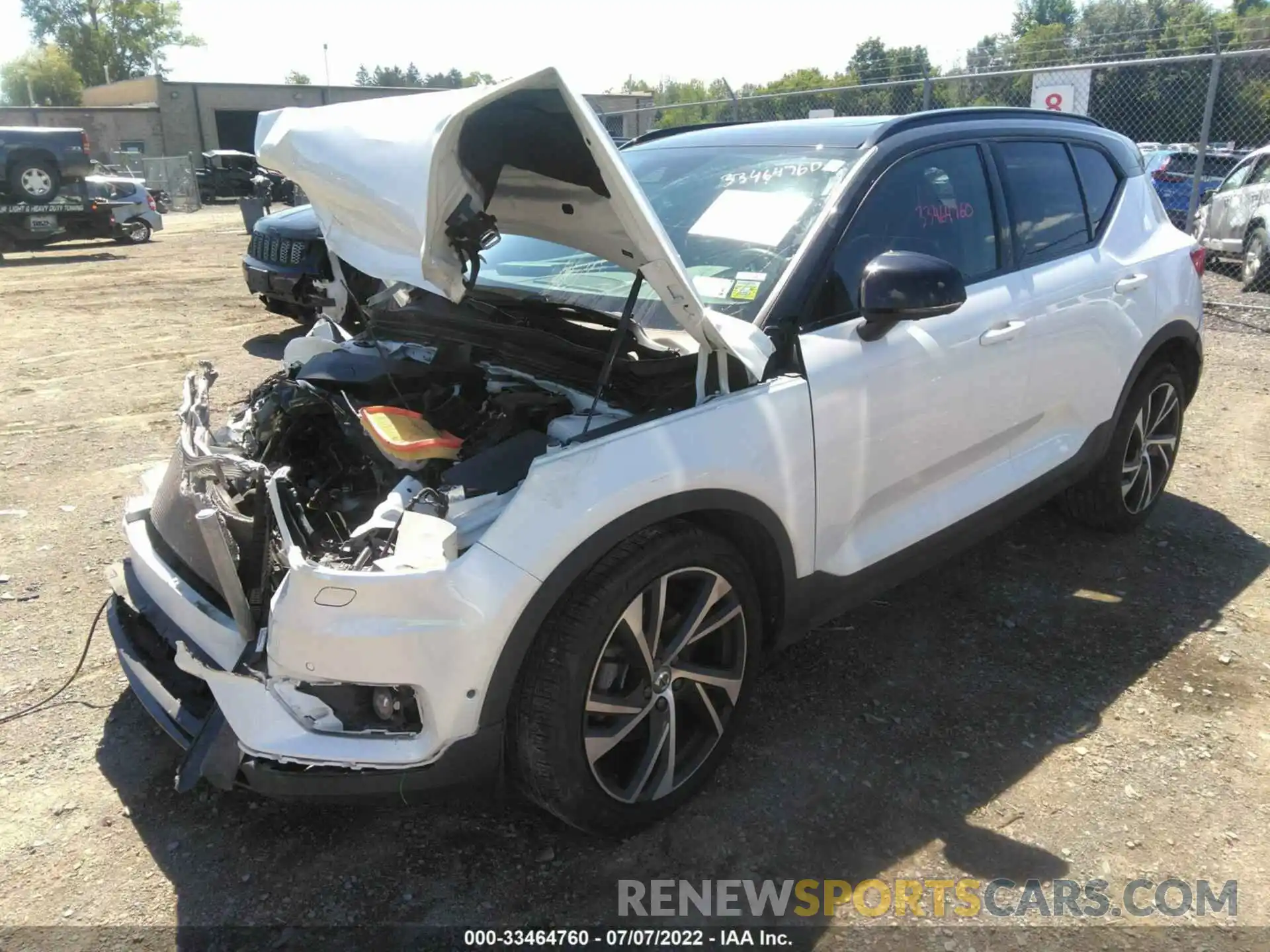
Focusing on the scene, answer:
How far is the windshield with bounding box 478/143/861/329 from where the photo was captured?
9.49 ft

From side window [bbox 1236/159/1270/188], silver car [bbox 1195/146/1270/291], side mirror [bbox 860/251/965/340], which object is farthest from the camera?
side window [bbox 1236/159/1270/188]

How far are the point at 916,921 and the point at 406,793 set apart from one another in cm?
130

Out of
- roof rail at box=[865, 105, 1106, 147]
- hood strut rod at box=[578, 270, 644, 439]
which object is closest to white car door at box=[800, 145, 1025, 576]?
roof rail at box=[865, 105, 1106, 147]

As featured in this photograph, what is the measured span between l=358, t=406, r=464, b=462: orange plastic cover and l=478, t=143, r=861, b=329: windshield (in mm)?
701

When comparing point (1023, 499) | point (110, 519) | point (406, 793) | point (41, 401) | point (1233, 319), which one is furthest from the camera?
point (1233, 319)

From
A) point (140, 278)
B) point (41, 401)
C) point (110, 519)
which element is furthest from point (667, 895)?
point (140, 278)

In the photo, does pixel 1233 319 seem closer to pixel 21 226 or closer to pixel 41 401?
pixel 41 401

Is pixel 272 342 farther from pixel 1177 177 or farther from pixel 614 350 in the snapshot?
pixel 1177 177

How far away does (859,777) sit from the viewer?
9.34 feet

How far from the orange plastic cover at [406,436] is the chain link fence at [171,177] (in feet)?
105

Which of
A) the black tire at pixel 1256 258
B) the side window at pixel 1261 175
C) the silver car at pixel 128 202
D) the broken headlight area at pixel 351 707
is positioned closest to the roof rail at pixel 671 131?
the broken headlight area at pixel 351 707

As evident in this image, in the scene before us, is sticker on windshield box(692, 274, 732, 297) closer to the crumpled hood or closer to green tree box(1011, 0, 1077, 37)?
the crumpled hood

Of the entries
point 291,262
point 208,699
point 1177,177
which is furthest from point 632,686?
point 1177,177

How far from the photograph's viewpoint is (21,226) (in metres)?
16.3
